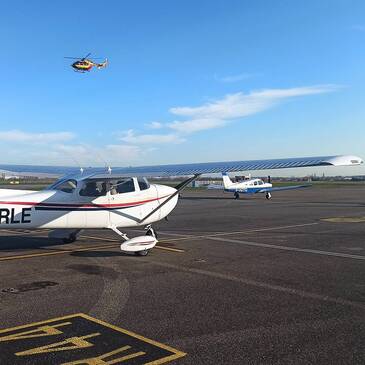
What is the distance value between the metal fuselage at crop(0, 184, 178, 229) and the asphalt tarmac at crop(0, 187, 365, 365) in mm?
795

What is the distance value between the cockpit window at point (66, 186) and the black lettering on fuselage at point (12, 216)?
0.99m

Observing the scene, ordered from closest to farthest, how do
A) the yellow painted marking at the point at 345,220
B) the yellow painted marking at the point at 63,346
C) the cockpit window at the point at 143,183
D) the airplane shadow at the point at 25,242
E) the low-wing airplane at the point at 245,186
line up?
the yellow painted marking at the point at 63,346 < the cockpit window at the point at 143,183 < the airplane shadow at the point at 25,242 < the yellow painted marking at the point at 345,220 < the low-wing airplane at the point at 245,186

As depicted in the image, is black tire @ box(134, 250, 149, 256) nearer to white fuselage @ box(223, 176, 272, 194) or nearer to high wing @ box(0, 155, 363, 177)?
high wing @ box(0, 155, 363, 177)

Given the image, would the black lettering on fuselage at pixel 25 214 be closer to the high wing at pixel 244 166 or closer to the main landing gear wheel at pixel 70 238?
the high wing at pixel 244 166

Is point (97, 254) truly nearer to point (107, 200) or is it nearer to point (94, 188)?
point (107, 200)

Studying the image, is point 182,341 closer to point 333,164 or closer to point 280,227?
point 333,164

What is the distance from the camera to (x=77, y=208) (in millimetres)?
10102

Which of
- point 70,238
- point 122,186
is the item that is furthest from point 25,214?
point 70,238

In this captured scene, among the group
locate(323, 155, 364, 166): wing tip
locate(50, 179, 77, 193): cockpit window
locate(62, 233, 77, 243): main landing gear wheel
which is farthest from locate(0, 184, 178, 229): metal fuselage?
locate(323, 155, 364, 166): wing tip

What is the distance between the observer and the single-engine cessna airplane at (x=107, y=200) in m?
9.45

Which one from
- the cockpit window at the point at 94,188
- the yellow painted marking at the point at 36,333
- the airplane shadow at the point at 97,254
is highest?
the cockpit window at the point at 94,188

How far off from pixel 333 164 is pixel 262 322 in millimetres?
4926

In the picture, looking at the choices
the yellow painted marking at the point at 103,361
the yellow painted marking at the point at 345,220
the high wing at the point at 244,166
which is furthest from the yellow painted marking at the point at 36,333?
the yellow painted marking at the point at 345,220

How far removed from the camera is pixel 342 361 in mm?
4039
